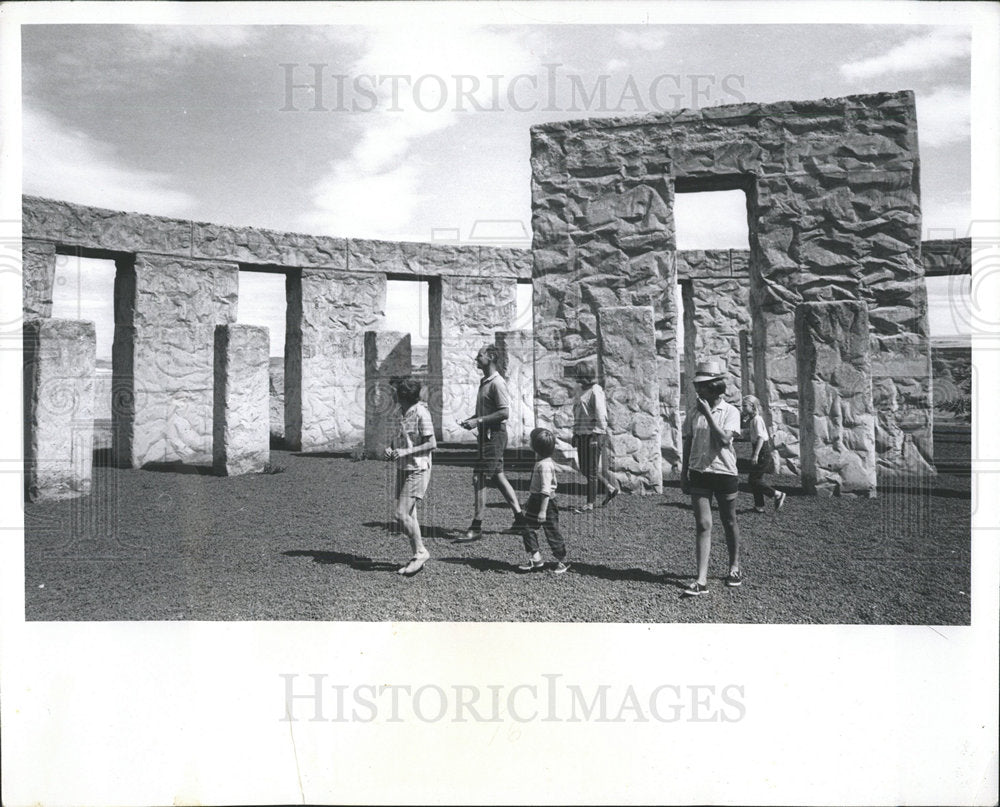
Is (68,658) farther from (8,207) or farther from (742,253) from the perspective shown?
(742,253)

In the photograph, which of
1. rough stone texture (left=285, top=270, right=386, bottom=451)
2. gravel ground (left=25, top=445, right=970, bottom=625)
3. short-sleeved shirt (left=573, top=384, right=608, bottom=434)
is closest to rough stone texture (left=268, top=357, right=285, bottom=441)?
rough stone texture (left=285, top=270, right=386, bottom=451)

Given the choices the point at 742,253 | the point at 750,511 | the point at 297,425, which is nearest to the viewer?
the point at 750,511

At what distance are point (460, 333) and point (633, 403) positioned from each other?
20.5 ft

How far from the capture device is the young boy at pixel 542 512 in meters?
4.46

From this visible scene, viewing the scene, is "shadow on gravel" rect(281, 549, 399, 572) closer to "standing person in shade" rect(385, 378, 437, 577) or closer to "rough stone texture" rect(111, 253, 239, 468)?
"standing person in shade" rect(385, 378, 437, 577)

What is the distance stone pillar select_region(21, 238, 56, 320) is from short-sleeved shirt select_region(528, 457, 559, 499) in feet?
22.4

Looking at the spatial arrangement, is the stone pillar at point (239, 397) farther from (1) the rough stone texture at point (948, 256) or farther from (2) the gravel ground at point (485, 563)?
(1) the rough stone texture at point (948, 256)

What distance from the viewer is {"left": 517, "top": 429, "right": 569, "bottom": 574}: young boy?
4.46 metres

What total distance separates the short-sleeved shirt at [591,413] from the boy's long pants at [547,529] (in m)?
1.64

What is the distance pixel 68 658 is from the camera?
12.8 feet

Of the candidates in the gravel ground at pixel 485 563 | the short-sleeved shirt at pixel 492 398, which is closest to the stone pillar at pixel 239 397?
the gravel ground at pixel 485 563

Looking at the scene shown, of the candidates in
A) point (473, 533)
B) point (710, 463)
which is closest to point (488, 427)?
point (473, 533)

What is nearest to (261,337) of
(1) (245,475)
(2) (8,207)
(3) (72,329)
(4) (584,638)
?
(1) (245,475)

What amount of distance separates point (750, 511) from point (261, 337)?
208 inches
